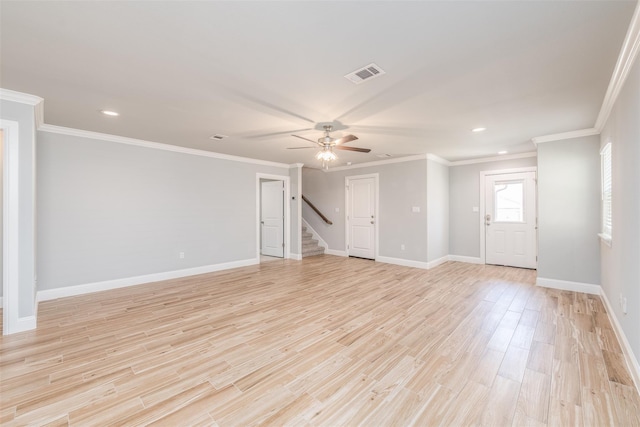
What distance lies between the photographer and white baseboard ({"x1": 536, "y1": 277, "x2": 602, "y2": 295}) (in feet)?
13.8

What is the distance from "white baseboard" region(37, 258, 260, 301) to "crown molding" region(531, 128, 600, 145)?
6.22 metres

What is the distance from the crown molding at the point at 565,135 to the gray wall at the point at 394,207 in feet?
6.56

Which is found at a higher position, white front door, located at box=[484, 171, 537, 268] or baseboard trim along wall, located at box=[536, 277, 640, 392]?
white front door, located at box=[484, 171, 537, 268]

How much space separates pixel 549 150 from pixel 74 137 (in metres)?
7.65

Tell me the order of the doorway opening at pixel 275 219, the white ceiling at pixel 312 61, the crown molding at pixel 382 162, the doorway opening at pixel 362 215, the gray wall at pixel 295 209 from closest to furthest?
the white ceiling at pixel 312 61
the crown molding at pixel 382 162
the doorway opening at pixel 362 215
the gray wall at pixel 295 209
the doorway opening at pixel 275 219

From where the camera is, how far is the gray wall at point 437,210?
610 cm

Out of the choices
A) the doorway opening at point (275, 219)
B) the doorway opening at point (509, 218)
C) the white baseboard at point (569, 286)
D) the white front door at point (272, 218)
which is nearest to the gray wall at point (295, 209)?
the doorway opening at point (275, 219)

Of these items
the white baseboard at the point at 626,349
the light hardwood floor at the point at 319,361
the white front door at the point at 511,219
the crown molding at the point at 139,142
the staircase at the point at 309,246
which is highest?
the crown molding at the point at 139,142

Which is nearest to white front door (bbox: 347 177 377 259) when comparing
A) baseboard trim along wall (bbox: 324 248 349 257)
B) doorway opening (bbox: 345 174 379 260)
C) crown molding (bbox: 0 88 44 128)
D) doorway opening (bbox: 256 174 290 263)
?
doorway opening (bbox: 345 174 379 260)

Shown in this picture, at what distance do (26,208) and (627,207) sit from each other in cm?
606

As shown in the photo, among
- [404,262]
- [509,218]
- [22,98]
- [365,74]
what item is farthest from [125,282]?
[509,218]

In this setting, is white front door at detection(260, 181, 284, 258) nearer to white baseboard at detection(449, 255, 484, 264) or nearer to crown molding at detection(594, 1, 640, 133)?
white baseboard at detection(449, 255, 484, 264)

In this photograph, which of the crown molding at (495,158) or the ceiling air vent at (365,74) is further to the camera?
the crown molding at (495,158)

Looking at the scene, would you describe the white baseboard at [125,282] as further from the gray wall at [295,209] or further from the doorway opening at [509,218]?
the doorway opening at [509,218]
